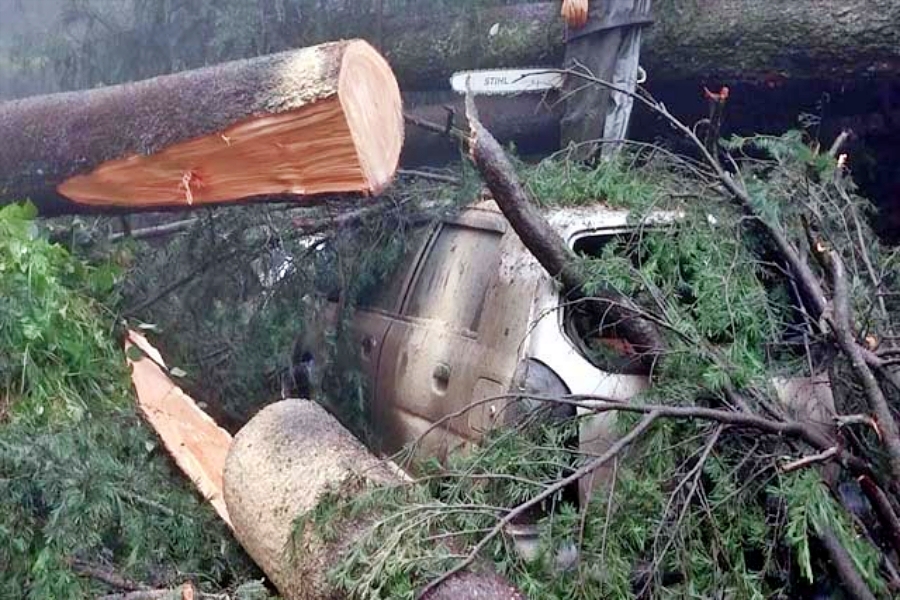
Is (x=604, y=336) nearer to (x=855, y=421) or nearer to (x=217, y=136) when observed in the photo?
(x=855, y=421)

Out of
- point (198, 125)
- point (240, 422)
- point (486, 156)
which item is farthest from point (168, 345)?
point (486, 156)

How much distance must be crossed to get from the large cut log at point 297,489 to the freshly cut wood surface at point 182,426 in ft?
0.80

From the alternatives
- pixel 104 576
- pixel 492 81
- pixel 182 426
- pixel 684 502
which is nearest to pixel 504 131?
pixel 492 81

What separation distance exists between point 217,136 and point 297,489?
1.57 metres

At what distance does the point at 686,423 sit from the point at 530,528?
622 mm

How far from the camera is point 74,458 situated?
337 centimetres

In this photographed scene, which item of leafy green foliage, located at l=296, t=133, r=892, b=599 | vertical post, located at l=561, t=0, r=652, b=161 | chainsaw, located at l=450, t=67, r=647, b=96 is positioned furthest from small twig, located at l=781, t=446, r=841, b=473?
vertical post, located at l=561, t=0, r=652, b=161

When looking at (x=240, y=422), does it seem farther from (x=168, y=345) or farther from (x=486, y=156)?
(x=486, y=156)

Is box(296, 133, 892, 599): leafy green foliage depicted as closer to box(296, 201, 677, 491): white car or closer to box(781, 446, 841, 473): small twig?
box(781, 446, 841, 473): small twig

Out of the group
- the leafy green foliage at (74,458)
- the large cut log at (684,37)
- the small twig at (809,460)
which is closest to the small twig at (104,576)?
the leafy green foliage at (74,458)

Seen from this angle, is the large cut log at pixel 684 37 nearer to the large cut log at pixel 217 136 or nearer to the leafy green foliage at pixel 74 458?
the large cut log at pixel 217 136

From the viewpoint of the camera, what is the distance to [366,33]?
737 cm

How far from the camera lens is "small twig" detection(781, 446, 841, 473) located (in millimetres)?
2873

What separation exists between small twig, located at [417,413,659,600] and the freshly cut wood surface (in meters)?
1.35
